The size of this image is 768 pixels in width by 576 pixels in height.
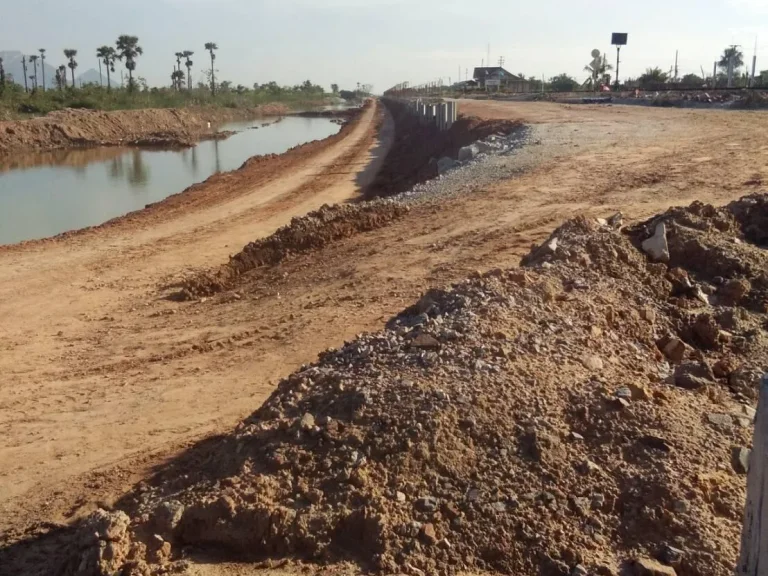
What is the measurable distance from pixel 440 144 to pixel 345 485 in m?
24.0

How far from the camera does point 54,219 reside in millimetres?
20766

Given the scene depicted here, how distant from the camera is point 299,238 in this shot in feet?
37.2

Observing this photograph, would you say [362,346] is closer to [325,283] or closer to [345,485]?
[345,485]

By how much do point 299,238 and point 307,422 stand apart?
24.5ft

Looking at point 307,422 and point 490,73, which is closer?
point 307,422

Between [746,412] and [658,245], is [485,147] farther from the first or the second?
[746,412]

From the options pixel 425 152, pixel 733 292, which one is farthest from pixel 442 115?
pixel 733 292

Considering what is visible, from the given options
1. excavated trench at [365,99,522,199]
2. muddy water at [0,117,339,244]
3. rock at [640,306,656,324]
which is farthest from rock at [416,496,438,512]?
muddy water at [0,117,339,244]

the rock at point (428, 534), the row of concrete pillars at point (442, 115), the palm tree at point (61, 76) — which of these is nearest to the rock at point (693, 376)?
the rock at point (428, 534)

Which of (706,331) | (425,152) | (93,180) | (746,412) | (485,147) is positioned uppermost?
(485,147)

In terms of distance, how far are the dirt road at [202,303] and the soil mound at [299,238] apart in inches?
15.2

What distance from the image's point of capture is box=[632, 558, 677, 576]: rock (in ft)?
11.0

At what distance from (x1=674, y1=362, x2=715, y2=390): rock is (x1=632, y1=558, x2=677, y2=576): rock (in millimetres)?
1881

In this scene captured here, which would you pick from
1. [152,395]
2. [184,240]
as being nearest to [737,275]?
[152,395]
